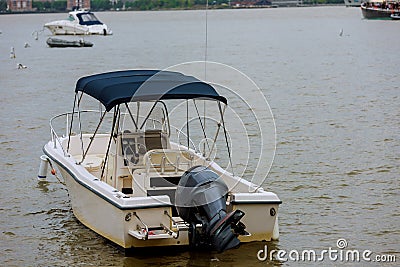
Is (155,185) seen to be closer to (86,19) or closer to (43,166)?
(43,166)

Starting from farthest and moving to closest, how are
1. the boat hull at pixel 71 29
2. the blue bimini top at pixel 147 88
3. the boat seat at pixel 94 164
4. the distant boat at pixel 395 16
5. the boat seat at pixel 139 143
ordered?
the distant boat at pixel 395 16 < the boat hull at pixel 71 29 < the boat seat at pixel 94 164 < the boat seat at pixel 139 143 < the blue bimini top at pixel 147 88

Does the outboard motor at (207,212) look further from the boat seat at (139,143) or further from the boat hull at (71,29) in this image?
the boat hull at (71,29)

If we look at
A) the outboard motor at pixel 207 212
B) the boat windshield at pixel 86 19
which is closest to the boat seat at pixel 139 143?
→ the outboard motor at pixel 207 212

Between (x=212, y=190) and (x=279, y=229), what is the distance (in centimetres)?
262

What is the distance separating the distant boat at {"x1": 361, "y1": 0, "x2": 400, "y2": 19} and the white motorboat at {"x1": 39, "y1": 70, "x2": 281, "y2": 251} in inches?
3456

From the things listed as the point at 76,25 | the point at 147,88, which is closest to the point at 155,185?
the point at 147,88

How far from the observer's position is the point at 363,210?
1401cm

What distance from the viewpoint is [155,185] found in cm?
1180

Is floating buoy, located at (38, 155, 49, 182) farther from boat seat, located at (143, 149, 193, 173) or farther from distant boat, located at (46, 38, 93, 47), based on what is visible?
distant boat, located at (46, 38, 93, 47)

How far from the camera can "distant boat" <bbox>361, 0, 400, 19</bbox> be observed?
100062 millimetres

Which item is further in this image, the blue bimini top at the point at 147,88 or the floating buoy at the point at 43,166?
the floating buoy at the point at 43,166

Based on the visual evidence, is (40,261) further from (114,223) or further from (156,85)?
(156,85)

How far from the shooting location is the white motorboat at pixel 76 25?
241ft

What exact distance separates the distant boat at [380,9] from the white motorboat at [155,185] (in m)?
87.8
